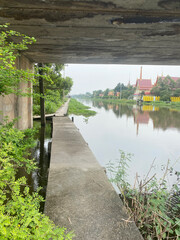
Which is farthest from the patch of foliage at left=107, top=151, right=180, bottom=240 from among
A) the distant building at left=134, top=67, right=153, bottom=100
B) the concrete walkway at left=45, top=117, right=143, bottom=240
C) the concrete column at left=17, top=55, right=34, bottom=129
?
the distant building at left=134, top=67, right=153, bottom=100

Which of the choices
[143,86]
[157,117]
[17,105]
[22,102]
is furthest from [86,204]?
[143,86]

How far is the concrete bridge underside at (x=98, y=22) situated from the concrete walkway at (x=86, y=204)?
3.33m

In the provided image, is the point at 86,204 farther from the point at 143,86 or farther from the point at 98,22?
the point at 143,86

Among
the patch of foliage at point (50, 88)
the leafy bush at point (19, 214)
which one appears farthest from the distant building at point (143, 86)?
the leafy bush at point (19, 214)

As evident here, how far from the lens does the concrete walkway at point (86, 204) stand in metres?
1.99

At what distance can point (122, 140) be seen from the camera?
1091 cm

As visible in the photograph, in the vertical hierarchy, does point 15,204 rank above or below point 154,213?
above

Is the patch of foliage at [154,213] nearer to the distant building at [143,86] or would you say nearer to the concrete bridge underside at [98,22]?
the concrete bridge underside at [98,22]

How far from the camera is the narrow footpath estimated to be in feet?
6.52

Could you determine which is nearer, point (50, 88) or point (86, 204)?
point (86, 204)

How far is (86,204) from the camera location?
248 cm

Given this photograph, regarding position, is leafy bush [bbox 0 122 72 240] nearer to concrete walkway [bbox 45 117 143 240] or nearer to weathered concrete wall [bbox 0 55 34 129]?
concrete walkway [bbox 45 117 143 240]

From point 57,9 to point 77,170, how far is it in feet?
11.1

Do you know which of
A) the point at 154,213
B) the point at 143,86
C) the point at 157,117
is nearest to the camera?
the point at 154,213
